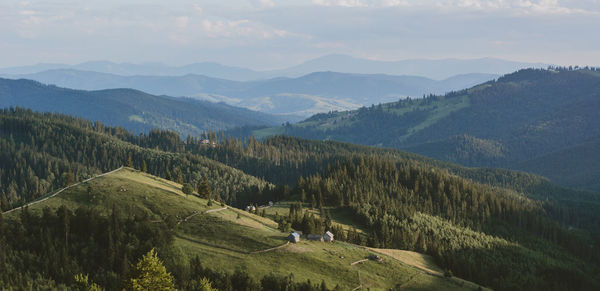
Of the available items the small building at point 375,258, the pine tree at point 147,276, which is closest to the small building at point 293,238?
the small building at point 375,258

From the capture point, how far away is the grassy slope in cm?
10788

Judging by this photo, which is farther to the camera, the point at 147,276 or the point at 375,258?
the point at 375,258

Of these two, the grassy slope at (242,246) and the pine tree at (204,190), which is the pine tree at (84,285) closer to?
the grassy slope at (242,246)

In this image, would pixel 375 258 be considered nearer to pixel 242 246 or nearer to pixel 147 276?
pixel 242 246

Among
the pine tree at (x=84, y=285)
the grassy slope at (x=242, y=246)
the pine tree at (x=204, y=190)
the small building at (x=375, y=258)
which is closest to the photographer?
the pine tree at (x=84, y=285)

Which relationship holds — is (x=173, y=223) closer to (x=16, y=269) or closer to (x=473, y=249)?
(x=16, y=269)

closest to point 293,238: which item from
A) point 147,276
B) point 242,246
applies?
point 242,246

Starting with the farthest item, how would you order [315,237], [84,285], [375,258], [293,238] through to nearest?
[315,237], [375,258], [293,238], [84,285]

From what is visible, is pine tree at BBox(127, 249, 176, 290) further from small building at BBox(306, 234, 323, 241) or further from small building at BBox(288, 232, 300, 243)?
small building at BBox(306, 234, 323, 241)

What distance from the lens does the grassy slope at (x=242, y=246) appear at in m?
108

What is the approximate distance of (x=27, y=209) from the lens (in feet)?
354

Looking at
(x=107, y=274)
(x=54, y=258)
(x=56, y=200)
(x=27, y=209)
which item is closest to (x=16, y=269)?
(x=54, y=258)

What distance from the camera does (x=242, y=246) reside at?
4520 inches

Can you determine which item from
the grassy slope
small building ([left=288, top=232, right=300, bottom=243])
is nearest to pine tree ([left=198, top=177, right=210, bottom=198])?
the grassy slope
